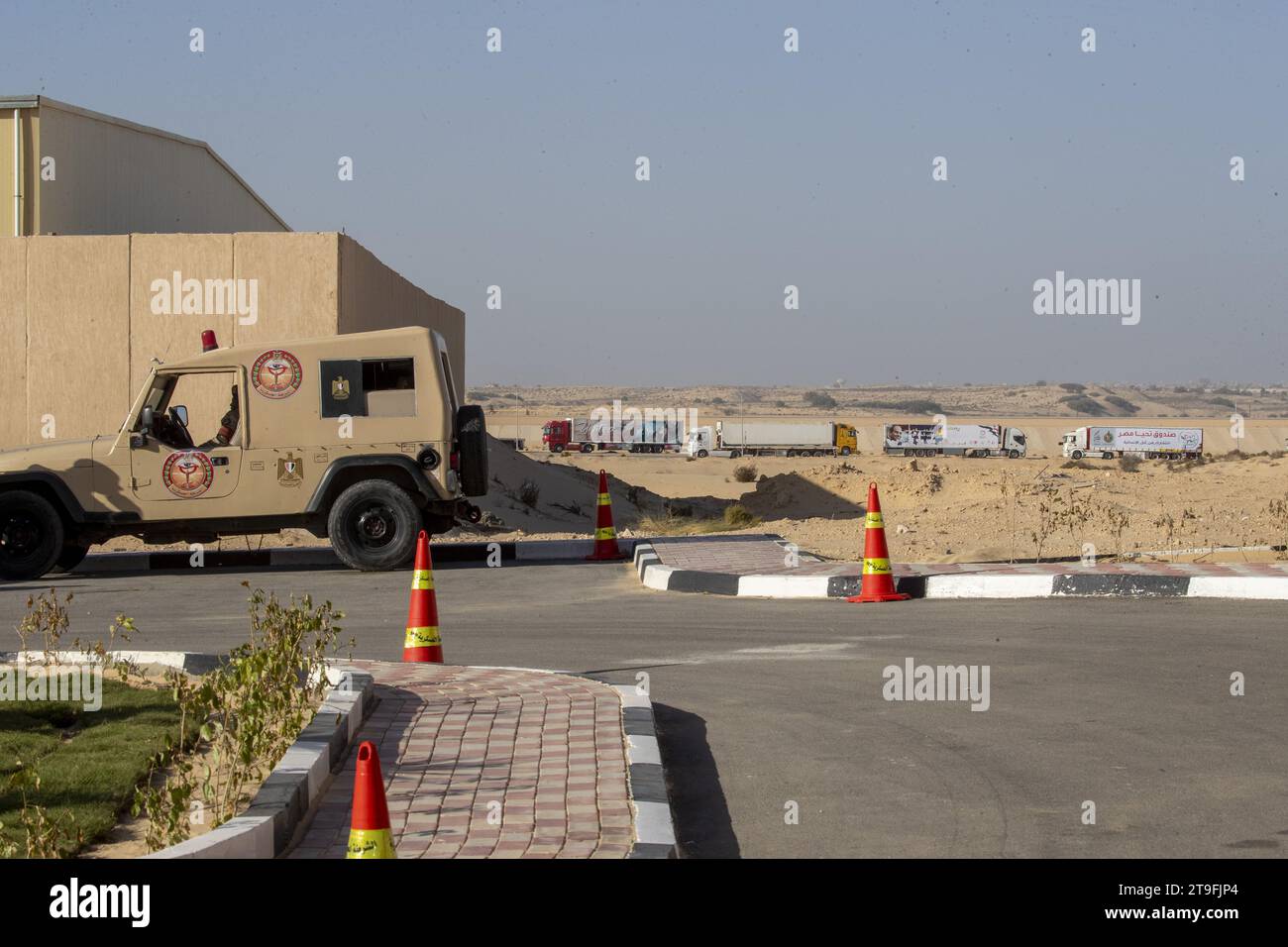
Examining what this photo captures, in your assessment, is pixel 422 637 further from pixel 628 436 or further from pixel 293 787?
pixel 628 436

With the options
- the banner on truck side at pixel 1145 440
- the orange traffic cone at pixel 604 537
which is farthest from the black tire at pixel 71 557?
the banner on truck side at pixel 1145 440

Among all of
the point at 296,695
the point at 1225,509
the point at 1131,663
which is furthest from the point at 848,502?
the point at 296,695

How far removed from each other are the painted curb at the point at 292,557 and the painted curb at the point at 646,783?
991 centimetres

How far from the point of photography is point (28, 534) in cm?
1596

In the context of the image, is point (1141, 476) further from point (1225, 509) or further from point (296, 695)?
point (296, 695)

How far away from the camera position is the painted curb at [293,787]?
5074 millimetres

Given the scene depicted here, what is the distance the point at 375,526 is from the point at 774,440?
78.7 meters

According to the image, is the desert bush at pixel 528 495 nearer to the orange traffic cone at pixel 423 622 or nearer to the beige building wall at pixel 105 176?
the beige building wall at pixel 105 176

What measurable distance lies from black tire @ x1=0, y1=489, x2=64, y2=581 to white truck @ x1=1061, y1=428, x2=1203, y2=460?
258 feet

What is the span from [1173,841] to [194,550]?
1443 centimetres
